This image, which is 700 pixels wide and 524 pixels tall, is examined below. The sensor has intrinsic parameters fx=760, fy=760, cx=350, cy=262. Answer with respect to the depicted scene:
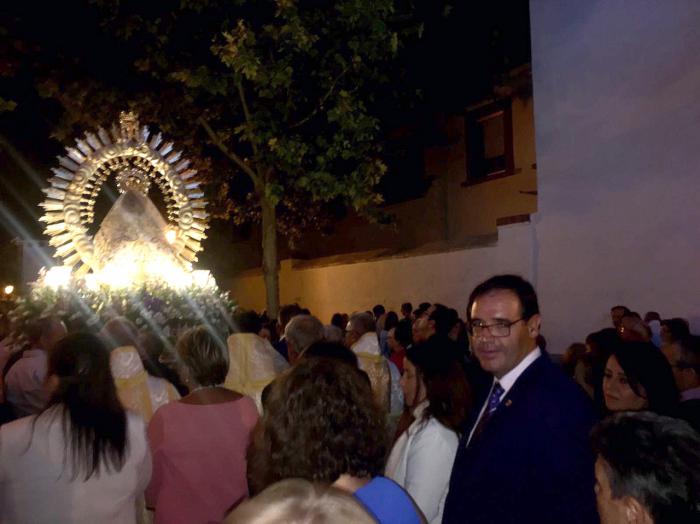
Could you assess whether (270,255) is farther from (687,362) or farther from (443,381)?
(443,381)

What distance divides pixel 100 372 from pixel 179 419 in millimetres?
658

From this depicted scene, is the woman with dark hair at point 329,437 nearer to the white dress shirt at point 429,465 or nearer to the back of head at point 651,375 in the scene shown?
the white dress shirt at point 429,465

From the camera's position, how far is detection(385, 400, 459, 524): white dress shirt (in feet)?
11.1

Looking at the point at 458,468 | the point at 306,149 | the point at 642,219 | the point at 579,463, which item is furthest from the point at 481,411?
the point at 306,149

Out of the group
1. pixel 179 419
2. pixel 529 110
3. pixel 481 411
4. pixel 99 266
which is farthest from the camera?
pixel 529 110

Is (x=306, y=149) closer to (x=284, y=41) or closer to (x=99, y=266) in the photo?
(x=284, y=41)

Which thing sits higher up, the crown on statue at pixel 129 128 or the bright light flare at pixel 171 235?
the crown on statue at pixel 129 128

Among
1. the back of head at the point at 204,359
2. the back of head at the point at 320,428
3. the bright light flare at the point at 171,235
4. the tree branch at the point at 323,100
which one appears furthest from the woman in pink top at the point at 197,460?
the tree branch at the point at 323,100

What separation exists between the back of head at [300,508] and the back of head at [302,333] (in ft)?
13.6

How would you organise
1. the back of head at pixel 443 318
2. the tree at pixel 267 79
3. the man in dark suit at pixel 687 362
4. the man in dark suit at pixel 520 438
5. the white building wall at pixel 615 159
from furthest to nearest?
the tree at pixel 267 79, the white building wall at pixel 615 159, the back of head at pixel 443 318, the man in dark suit at pixel 687 362, the man in dark suit at pixel 520 438

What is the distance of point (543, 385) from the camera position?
2.83m

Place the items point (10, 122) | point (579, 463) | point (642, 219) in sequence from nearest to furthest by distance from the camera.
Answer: point (579, 463)
point (642, 219)
point (10, 122)

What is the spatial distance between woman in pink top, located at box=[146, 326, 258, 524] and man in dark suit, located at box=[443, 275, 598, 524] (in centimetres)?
131

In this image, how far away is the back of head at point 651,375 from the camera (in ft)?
12.6
